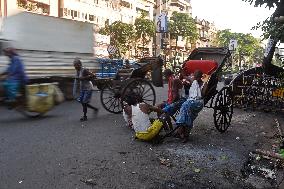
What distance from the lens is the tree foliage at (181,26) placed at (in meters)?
61.5

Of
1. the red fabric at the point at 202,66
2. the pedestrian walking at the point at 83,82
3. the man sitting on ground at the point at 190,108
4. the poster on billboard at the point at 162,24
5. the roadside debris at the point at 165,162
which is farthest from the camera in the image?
the poster on billboard at the point at 162,24

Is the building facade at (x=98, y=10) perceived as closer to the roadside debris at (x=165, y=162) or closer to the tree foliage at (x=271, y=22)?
the tree foliage at (x=271, y=22)

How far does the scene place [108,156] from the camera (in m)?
6.32

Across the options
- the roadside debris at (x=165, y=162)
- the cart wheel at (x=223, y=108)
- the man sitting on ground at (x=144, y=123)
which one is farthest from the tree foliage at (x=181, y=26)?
the roadside debris at (x=165, y=162)

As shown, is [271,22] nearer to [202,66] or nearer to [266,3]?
[266,3]

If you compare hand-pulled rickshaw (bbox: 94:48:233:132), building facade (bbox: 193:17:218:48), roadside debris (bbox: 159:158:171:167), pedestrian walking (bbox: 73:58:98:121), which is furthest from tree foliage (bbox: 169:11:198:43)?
roadside debris (bbox: 159:158:171:167)

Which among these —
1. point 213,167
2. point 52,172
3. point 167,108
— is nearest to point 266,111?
point 167,108

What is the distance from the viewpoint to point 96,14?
45438mm

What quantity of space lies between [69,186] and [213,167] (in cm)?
247

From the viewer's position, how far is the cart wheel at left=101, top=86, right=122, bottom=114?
10406 mm

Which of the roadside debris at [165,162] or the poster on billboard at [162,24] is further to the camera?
the poster on billboard at [162,24]

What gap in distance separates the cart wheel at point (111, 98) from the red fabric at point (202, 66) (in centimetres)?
208

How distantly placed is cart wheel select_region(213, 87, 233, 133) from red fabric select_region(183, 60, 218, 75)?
69 centimetres

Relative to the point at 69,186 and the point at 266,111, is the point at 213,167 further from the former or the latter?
the point at 266,111
